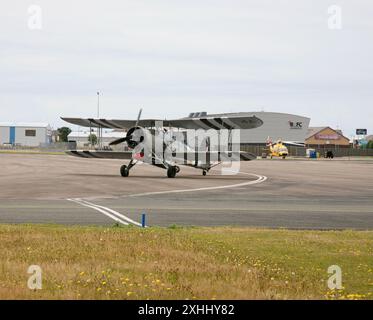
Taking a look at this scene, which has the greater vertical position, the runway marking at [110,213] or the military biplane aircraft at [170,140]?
the military biplane aircraft at [170,140]

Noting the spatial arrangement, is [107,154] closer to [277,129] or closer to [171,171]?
[171,171]

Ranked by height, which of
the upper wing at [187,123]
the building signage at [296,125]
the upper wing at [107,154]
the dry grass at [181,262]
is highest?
the building signage at [296,125]

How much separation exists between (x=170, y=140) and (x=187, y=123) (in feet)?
4.79

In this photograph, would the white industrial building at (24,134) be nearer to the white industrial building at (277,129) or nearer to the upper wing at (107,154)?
the white industrial building at (277,129)

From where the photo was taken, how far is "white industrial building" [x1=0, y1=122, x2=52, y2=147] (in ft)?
555

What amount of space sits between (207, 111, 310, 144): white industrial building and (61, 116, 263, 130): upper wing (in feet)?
326

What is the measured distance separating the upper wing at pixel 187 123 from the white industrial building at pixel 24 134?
135745 millimetres

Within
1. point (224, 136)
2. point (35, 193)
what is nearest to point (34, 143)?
point (224, 136)

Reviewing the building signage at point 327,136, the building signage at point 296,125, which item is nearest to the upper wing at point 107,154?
the building signage at point 296,125

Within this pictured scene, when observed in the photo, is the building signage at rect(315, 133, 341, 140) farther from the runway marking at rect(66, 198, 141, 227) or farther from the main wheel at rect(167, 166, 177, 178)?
the runway marking at rect(66, 198, 141, 227)

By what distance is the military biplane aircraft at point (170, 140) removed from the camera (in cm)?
3647

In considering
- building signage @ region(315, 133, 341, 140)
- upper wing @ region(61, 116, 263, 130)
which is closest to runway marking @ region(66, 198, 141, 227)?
upper wing @ region(61, 116, 263, 130)

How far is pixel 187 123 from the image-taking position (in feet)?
124
